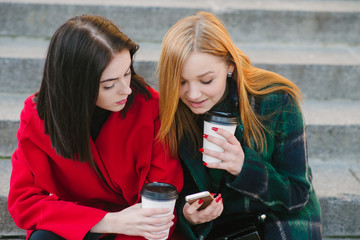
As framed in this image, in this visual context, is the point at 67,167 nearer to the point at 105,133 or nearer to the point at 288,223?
the point at 105,133

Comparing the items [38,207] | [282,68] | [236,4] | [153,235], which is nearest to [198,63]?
[153,235]

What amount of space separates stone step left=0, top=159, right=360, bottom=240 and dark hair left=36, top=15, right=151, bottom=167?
0.73m

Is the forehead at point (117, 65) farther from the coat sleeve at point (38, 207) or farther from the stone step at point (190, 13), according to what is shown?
the stone step at point (190, 13)

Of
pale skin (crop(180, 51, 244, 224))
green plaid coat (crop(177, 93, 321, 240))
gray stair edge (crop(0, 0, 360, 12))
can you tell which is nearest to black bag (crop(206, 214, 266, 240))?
green plaid coat (crop(177, 93, 321, 240))

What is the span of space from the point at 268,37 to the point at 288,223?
1927 mm

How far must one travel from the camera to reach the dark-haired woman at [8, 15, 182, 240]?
170 cm

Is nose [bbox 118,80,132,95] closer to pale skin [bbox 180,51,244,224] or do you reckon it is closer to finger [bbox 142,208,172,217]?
pale skin [bbox 180,51,244,224]

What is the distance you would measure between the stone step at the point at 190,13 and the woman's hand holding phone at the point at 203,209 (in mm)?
1886

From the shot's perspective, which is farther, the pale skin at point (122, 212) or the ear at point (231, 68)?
the ear at point (231, 68)

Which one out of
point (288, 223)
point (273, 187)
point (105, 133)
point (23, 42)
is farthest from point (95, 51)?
point (23, 42)

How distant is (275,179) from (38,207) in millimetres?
1022

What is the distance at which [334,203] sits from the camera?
7.88 feet

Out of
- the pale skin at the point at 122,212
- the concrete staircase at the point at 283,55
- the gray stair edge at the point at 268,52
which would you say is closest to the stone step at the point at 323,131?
the concrete staircase at the point at 283,55

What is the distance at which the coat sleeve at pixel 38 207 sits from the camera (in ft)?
5.77
